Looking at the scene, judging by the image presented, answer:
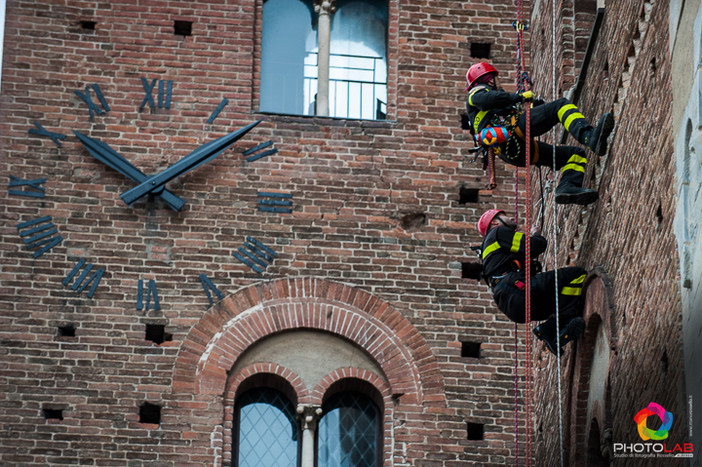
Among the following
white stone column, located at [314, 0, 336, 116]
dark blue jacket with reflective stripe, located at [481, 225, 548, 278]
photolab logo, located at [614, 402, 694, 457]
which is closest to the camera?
photolab logo, located at [614, 402, 694, 457]

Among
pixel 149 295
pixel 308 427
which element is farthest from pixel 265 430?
pixel 149 295

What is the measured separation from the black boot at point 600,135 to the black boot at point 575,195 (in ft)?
1.10

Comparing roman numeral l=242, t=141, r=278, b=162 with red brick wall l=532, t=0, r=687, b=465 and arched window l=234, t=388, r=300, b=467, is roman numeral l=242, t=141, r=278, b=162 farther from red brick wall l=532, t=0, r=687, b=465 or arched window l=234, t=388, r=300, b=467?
red brick wall l=532, t=0, r=687, b=465

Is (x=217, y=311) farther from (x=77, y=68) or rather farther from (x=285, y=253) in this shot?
(x=77, y=68)

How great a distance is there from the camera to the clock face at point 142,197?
17875 mm

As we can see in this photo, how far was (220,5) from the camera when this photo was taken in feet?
62.5

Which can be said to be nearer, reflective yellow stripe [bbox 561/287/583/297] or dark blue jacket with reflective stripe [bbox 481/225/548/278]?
reflective yellow stripe [bbox 561/287/583/297]

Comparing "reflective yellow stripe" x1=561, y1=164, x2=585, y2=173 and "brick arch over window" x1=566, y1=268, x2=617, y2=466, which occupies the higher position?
"reflective yellow stripe" x1=561, y1=164, x2=585, y2=173

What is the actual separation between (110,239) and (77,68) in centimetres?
195

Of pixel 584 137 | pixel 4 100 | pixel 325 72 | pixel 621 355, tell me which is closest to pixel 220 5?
pixel 325 72

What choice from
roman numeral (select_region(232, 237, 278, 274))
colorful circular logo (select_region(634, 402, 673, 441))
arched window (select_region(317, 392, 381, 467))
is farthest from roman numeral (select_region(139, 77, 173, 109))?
colorful circular logo (select_region(634, 402, 673, 441))

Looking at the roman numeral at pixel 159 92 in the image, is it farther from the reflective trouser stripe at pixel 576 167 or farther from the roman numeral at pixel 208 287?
the reflective trouser stripe at pixel 576 167

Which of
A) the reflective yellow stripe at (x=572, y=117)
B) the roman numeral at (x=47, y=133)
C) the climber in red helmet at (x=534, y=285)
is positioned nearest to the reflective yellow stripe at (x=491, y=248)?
the climber in red helmet at (x=534, y=285)

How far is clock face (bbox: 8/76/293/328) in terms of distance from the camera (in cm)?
1788
